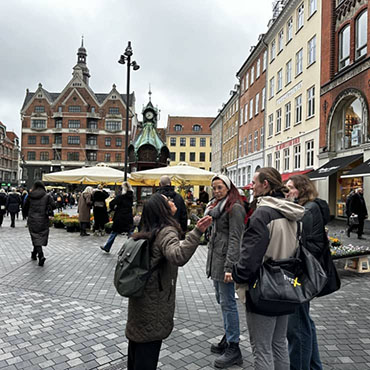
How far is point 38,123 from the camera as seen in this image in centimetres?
6412

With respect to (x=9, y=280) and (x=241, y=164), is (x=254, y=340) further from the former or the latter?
(x=241, y=164)

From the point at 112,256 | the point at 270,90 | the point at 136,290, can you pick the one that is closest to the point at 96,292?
the point at 112,256

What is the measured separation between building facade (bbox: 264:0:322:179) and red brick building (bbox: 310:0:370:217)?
1.23 m

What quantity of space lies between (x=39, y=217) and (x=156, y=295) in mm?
6206

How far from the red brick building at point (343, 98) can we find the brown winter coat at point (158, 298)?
592 inches

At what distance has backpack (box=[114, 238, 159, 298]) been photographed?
242cm

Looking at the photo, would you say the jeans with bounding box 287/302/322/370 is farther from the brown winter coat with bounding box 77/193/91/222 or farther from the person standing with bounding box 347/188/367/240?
the person standing with bounding box 347/188/367/240

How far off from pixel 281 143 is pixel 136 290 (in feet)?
85.1

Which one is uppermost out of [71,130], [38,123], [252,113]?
[38,123]

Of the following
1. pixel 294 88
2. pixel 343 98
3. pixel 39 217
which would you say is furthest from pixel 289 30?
pixel 39 217

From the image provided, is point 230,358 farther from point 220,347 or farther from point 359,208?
point 359,208

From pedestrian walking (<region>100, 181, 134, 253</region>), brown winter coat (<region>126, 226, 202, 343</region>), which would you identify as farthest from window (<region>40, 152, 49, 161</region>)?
brown winter coat (<region>126, 226, 202, 343</region>)

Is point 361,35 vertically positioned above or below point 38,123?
below

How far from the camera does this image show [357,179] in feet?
57.9
